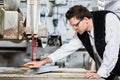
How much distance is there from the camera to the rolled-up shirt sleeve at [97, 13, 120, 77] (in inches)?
66.4

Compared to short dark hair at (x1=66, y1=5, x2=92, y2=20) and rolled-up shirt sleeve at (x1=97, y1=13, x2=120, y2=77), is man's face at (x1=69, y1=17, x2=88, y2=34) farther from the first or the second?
rolled-up shirt sleeve at (x1=97, y1=13, x2=120, y2=77)

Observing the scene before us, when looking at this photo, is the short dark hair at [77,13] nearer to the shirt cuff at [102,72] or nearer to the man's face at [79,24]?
the man's face at [79,24]

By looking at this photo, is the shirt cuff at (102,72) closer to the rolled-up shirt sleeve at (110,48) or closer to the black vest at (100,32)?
the rolled-up shirt sleeve at (110,48)

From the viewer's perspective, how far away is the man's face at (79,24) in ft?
5.67

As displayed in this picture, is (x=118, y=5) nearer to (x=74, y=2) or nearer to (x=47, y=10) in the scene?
(x=74, y=2)

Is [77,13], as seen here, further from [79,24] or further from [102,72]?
[102,72]

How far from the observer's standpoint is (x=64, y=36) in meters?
2.84

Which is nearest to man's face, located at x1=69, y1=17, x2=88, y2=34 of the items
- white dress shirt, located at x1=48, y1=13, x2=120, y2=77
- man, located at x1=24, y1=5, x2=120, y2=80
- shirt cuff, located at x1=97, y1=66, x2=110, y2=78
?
man, located at x1=24, y1=5, x2=120, y2=80

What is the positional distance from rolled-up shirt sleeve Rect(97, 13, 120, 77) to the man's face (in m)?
0.14

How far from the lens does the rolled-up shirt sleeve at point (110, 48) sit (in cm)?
169

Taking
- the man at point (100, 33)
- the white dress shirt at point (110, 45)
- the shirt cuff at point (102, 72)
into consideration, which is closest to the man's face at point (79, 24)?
the man at point (100, 33)

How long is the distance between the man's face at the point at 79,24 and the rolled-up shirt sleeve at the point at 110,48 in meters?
0.14

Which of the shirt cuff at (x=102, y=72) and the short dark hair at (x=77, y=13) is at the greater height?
the short dark hair at (x=77, y=13)

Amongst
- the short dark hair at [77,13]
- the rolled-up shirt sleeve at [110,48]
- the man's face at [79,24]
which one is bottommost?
the rolled-up shirt sleeve at [110,48]
